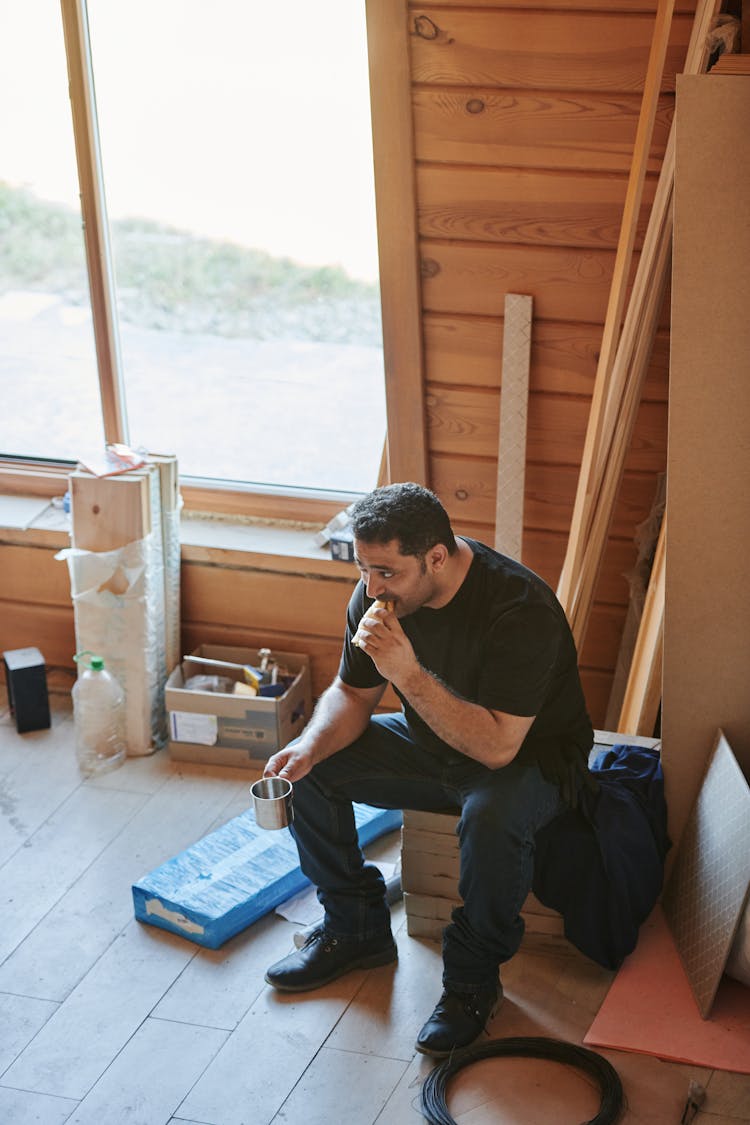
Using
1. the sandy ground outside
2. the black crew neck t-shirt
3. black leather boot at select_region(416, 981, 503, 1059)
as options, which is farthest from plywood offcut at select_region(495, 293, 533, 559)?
black leather boot at select_region(416, 981, 503, 1059)

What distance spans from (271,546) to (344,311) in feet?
2.29

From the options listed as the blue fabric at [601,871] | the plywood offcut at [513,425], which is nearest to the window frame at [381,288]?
the plywood offcut at [513,425]

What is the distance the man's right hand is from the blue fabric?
1.57 ft

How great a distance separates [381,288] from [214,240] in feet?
2.20

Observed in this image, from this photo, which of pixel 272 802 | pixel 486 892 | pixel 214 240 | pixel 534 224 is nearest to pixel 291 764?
pixel 272 802

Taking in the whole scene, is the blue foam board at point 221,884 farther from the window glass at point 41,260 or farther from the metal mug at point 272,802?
the window glass at point 41,260

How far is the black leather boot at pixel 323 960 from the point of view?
8.27ft

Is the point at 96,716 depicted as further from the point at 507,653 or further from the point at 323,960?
the point at 507,653

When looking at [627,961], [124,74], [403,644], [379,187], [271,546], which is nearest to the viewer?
[403,644]

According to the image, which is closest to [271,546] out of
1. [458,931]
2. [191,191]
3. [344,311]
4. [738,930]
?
[344,311]

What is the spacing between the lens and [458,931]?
2.38 metres

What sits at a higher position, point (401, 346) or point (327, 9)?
point (327, 9)

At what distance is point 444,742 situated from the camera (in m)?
2.43

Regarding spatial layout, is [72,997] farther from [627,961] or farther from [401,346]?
[401,346]
